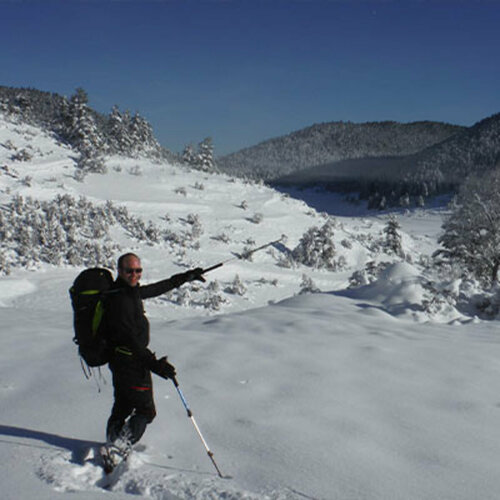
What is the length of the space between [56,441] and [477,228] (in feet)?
62.8

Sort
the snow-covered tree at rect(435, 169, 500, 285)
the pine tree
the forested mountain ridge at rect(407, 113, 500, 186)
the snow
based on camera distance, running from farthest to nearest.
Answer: the forested mountain ridge at rect(407, 113, 500, 186)
the pine tree
the snow-covered tree at rect(435, 169, 500, 285)
the snow

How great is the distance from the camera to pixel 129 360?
330 cm

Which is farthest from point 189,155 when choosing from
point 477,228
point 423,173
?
point 423,173

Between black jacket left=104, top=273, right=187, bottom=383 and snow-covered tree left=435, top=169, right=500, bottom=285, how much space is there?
16748 mm

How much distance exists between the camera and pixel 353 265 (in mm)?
31406

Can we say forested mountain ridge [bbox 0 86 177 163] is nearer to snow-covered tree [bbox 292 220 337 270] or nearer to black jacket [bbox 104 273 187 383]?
snow-covered tree [bbox 292 220 337 270]

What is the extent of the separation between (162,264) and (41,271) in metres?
6.31

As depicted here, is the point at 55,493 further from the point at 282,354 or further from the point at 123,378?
the point at 282,354

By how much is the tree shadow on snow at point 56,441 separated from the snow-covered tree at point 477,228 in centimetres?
1700

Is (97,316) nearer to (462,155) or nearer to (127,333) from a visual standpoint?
(127,333)

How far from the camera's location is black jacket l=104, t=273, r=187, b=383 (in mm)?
3191

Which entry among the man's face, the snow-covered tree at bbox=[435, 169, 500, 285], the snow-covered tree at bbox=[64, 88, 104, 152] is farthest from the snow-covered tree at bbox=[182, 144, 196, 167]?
the man's face

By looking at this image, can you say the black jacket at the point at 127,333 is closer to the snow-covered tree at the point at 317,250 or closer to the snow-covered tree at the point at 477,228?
the snow-covered tree at the point at 477,228

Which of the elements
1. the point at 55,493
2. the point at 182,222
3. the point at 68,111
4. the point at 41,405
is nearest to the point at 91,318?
the point at 55,493
